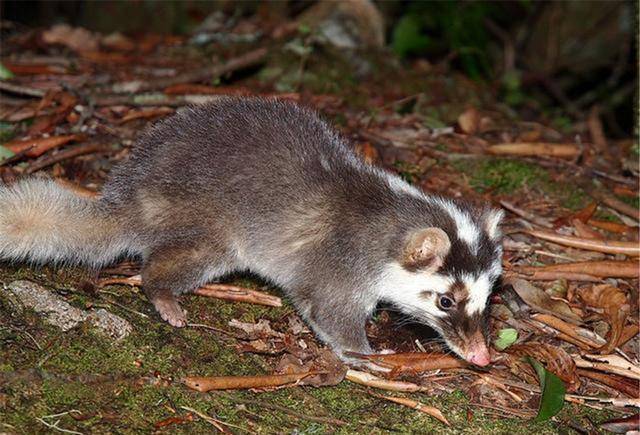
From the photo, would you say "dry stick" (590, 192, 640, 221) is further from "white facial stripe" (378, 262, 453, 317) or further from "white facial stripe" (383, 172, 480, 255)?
"white facial stripe" (378, 262, 453, 317)

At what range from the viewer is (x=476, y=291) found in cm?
516

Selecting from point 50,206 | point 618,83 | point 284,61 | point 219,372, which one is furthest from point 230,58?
point 618,83

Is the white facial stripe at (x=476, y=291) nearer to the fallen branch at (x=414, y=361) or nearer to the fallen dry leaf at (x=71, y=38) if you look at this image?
the fallen branch at (x=414, y=361)

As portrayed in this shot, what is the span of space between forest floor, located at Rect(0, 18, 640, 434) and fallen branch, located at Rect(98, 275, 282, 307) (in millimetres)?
48

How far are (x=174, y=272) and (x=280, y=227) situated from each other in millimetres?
753

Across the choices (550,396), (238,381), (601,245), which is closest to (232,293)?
(238,381)

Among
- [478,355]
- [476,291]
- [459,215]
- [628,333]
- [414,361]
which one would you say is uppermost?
[459,215]

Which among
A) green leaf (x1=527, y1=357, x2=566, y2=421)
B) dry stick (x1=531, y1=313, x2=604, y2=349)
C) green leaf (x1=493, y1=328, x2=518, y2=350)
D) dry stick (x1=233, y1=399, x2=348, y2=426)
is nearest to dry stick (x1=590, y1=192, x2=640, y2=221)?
dry stick (x1=531, y1=313, x2=604, y2=349)

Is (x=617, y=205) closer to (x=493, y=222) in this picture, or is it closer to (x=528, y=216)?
(x=528, y=216)

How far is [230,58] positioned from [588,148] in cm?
400

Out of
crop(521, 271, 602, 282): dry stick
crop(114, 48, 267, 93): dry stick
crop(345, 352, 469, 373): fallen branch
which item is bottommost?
crop(521, 271, 602, 282): dry stick

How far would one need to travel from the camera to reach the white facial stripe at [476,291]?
5.15 meters

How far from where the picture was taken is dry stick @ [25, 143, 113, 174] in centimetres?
645

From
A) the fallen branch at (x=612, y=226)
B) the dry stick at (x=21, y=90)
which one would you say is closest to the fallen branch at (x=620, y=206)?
the fallen branch at (x=612, y=226)
